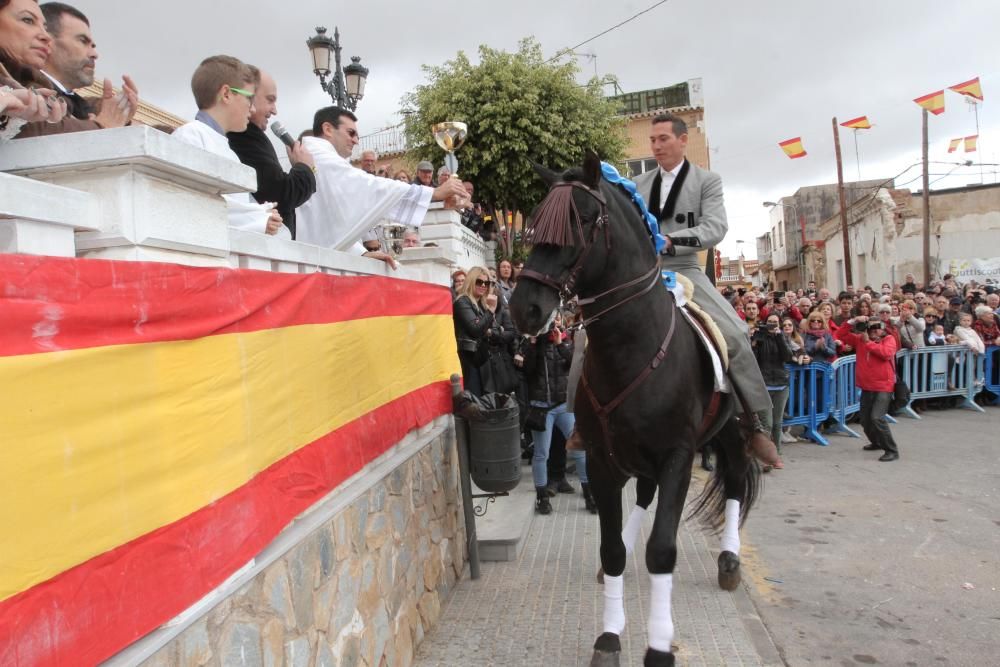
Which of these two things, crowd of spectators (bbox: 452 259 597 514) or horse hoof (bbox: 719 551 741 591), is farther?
crowd of spectators (bbox: 452 259 597 514)

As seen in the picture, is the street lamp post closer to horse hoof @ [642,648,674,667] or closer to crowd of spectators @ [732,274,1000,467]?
crowd of spectators @ [732,274,1000,467]

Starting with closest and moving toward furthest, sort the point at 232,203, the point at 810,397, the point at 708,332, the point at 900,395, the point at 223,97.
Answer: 1. the point at 232,203
2. the point at 223,97
3. the point at 708,332
4. the point at 810,397
5. the point at 900,395

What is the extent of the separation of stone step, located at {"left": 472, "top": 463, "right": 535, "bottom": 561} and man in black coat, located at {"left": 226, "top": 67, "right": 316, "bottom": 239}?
298 centimetres

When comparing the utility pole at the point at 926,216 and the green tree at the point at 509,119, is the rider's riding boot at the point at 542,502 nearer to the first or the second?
the green tree at the point at 509,119

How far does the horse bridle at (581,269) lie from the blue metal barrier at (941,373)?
1122 cm

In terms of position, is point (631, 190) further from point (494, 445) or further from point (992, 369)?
point (992, 369)

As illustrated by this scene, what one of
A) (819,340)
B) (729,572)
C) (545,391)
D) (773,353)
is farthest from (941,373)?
(729,572)

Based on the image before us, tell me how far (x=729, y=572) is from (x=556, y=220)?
2975 mm

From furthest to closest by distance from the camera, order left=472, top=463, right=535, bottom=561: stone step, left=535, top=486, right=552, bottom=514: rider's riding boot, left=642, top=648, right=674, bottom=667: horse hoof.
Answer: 1. left=535, top=486, right=552, bottom=514: rider's riding boot
2. left=472, top=463, right=535, bottom=561: stone step
3. left=642, top=648, right=674, bottom=667: horse hoof

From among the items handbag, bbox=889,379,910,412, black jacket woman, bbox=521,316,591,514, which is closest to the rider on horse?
black jacket woman, bbox=521,316,591,514

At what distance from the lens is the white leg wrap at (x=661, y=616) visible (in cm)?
382

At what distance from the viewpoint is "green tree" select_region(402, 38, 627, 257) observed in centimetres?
1858

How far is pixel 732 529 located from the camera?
5344mm

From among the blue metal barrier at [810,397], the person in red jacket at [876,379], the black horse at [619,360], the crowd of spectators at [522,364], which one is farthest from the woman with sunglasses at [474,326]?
the person in red jacket at [876,379]
